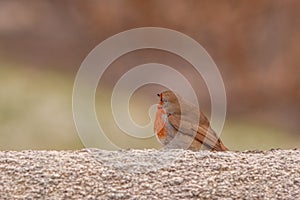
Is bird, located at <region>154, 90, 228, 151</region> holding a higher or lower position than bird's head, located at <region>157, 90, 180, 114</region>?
lower

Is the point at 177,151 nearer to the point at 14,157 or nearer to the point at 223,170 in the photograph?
the point at 223,170

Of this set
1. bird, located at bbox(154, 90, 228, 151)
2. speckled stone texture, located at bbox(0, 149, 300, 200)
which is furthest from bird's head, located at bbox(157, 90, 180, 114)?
speckled stone texture, located at bbox(0, 149, 300, 200)

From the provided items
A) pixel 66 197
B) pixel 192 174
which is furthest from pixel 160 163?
pixel 66 197

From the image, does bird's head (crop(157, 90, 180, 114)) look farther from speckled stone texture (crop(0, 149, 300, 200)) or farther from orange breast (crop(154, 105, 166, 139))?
speckled stone texture (crop(0, 149, 300, 200))

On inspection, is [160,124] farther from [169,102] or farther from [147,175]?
[147,175]

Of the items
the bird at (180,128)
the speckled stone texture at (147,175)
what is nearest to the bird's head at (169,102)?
the bird at (180,128)

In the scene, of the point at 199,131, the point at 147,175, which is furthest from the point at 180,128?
the point at 147,175

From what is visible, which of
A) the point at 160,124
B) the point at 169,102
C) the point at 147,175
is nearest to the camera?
the point at 147,175
